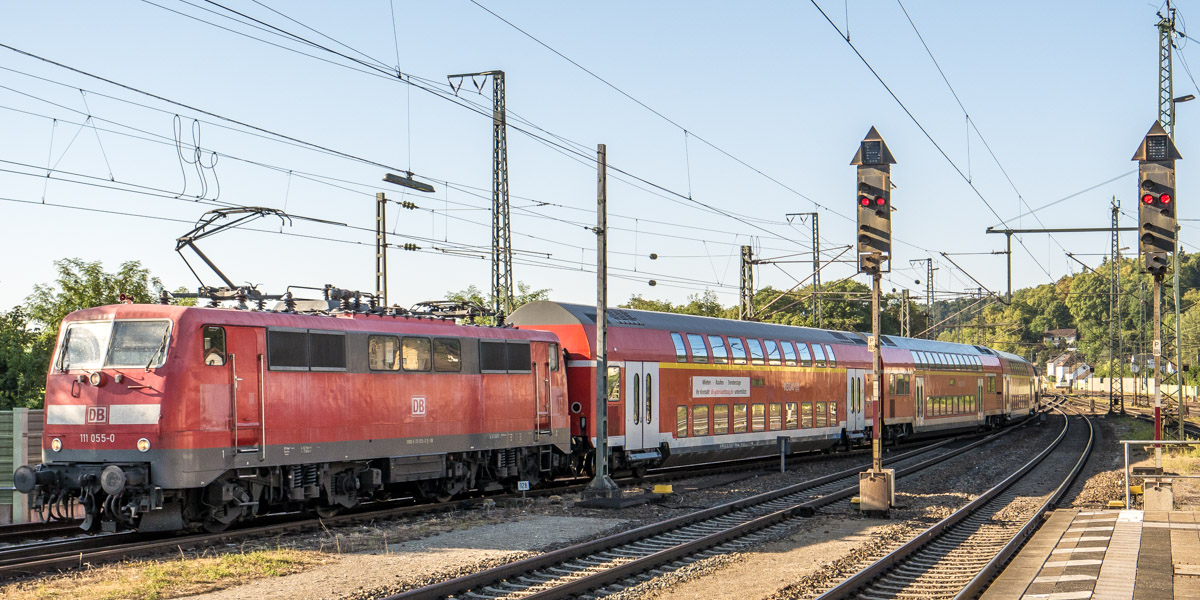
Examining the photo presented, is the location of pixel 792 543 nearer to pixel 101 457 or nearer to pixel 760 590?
pixel 760 590

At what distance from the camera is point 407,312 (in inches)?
782

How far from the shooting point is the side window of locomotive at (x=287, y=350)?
1656 centimetres

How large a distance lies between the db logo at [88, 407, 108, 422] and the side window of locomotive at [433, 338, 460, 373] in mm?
5876

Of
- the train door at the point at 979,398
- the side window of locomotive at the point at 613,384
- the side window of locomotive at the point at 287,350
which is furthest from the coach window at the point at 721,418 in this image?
the train door at the point at 979,398

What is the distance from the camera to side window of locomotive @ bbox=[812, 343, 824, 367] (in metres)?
33.6

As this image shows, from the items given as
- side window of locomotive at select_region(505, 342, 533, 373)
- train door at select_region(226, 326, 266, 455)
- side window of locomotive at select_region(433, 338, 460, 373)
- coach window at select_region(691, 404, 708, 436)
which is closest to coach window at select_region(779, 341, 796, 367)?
coach window at select_region(691, 404, 708, 436)

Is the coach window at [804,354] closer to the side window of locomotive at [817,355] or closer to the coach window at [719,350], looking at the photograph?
the side window of locomotive at [817,355]

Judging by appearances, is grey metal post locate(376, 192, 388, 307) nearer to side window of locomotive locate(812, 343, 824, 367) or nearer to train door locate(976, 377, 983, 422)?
side window of locomotive locate(812, 343, 824, 367)

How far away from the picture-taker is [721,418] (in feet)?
93.0

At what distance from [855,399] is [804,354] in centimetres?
477

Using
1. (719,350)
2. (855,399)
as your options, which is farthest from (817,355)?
(719,350)

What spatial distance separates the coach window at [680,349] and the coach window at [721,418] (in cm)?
195

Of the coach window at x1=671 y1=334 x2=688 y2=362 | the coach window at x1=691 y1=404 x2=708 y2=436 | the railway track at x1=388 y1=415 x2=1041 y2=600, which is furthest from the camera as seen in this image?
the coach window at x1=691 y1=404 x2=708 y2=436

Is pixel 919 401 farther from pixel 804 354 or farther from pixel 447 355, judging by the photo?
pixel 447 355
